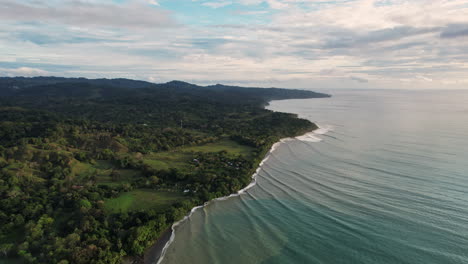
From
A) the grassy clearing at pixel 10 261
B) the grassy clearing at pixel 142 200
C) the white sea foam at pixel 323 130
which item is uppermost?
the white sea foam at pixel 323 130

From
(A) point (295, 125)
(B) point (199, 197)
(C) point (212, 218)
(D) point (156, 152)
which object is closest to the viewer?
(C) point (212, 218)

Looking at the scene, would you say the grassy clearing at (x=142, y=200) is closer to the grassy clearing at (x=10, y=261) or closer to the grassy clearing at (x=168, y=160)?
the grassy clearing at (x=168, y=160)

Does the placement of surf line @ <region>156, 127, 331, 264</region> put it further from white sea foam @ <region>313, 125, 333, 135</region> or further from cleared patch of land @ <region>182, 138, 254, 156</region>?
cleared patch of land @ <region>182, 138, 254, 156</region>

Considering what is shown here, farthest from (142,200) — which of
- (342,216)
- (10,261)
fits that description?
(342,216)

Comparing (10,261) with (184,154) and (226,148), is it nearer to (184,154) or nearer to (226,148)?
(184,154)

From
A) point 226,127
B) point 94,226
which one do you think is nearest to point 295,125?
point 226,127

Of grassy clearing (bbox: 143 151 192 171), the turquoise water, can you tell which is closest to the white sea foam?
the turquoise water

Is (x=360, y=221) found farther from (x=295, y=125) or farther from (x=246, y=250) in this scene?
(x=295, y=125)

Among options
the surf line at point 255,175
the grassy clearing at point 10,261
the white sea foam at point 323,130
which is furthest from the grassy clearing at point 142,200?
the white sea foam at point 323,130

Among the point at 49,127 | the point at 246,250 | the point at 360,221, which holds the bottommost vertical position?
the point at 246,250
